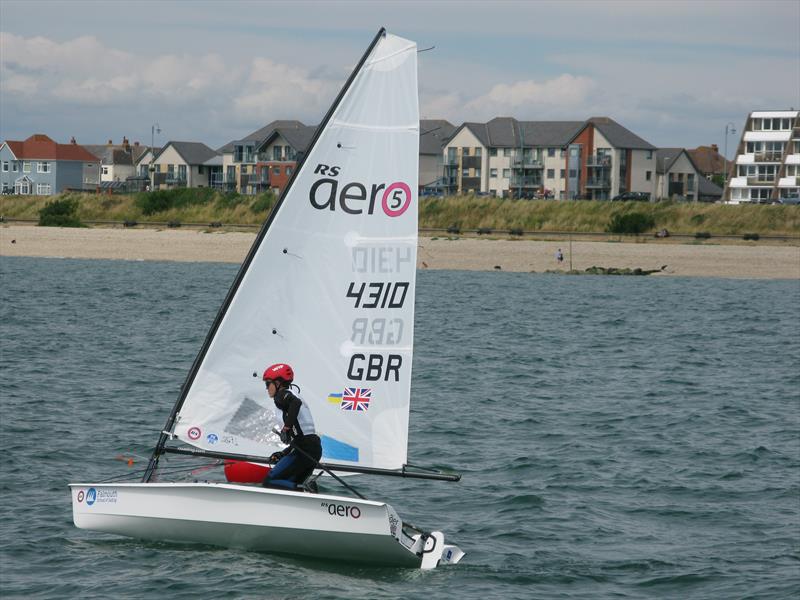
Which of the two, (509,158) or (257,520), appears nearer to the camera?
(257,520)

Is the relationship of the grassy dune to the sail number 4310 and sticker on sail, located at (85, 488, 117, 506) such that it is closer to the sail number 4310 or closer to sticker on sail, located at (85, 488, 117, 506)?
the sail number 4310

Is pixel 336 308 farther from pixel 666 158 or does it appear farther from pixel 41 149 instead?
pixel 41 149

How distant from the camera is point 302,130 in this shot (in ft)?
406

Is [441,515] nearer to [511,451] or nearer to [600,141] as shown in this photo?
[511,451]

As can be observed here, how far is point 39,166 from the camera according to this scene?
14350 centimetres

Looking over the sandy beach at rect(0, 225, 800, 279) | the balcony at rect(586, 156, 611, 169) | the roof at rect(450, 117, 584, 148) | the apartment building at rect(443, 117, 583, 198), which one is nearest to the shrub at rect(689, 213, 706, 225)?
the sandy beach at rect(0, 225, 800, 279)

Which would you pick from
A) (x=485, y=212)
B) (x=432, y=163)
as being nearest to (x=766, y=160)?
(x=432, y=163)

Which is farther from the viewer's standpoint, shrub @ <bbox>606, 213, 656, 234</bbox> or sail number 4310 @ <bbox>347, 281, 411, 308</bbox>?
shrub @ <bbox>606, 213, 656, 234</bbox>

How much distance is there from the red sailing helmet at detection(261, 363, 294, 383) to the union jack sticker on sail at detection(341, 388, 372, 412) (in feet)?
2.65

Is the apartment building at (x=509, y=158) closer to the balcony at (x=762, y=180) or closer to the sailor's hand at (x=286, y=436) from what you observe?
the balcony at (x=762, y=180)

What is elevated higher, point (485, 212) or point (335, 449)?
point (485, 212)

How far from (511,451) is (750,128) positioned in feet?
364

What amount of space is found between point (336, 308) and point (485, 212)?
74.0 m

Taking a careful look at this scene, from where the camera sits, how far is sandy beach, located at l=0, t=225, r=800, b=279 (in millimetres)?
66500
